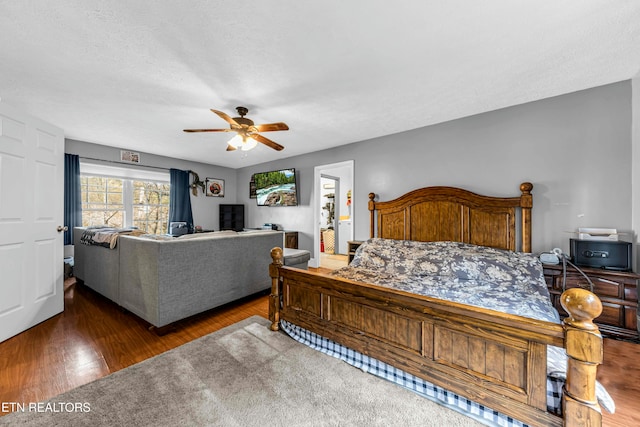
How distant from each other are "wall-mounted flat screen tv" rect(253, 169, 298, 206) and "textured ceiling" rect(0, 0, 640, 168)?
2.24 meters

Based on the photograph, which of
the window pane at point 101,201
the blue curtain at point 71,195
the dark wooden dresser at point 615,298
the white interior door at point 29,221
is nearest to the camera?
the dark wooden dresser at point 615,298

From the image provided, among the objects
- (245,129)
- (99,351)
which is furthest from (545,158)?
(99,351)

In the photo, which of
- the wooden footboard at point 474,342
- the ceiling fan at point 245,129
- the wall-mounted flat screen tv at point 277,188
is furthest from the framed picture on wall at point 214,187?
the wooden footboard at point 474,342

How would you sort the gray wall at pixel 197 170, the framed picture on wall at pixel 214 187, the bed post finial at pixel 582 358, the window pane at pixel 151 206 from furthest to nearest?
the framed picture on wall at pixel 214 187
the window pane at pixel 151 206
the gray wall at pixel 197 170
the bed post finial at pixel 582 358

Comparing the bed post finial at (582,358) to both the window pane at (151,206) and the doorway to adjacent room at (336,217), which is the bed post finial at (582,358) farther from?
the window pane at (151,206)

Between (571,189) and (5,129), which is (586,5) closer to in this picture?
(571,189)

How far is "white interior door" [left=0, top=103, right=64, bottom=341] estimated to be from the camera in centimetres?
225

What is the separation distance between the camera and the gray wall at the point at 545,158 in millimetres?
2418

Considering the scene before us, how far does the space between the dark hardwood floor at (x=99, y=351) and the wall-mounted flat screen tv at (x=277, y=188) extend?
283cm

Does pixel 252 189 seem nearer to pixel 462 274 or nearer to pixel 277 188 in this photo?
pixel 277 188

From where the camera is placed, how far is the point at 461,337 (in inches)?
52.9

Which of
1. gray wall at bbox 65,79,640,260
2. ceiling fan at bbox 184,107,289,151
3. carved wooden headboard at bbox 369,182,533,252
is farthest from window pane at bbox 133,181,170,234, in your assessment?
carved wooden headboard at bbox 369,182,533,252

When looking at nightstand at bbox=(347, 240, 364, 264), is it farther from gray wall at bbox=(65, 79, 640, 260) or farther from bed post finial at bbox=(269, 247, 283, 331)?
bed post finial at bbox=(269, 247, 283, 331)

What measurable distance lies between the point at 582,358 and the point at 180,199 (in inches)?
244
